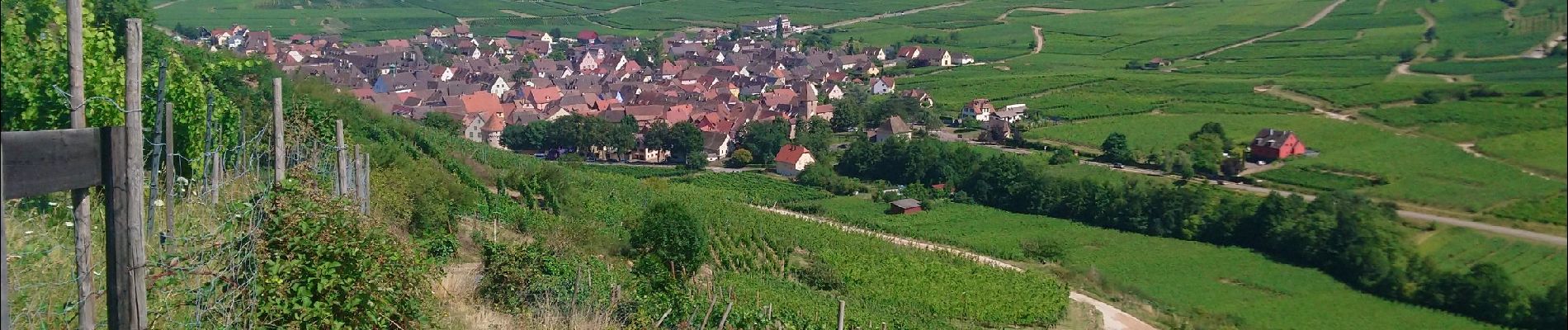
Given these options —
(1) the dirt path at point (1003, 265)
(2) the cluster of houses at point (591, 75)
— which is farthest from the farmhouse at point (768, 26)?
(1) the dirt path at point (1003, 265)

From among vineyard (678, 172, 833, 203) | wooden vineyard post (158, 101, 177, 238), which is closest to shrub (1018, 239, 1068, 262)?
vineyard (678, 172, 833, 203)

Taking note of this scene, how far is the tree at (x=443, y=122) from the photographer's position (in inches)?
923

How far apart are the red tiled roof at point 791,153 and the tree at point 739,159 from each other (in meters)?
0.60

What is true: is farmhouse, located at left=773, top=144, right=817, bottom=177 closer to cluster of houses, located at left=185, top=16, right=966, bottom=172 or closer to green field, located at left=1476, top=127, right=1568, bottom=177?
cluster of houses, located at left=185, top=16, right=966, bottom=172

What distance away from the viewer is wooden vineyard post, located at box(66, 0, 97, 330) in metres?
2.65

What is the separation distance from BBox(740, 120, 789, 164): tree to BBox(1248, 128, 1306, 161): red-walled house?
13721 millimetres

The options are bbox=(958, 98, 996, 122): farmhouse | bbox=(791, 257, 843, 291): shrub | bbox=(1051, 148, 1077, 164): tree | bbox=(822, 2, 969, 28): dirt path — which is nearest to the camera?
bbox=(791, 257, 843, 291): shrub

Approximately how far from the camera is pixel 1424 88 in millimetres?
4633

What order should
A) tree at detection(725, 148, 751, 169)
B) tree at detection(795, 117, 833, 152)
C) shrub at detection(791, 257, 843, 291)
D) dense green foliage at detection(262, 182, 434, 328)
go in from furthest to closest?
1. tree at detection(795, 117, 833, 152)
2. tree at detection(725, 148, 751, 169)
3. shrub at detection(791, 257, 843, 291)
4. dense green foliage at detection(262, 182, 434, 328)

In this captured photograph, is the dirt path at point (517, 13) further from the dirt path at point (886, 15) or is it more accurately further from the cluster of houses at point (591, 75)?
the dirt path at point (886, 15)

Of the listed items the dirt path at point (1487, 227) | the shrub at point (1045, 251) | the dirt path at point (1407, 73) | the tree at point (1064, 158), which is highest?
the dirt path at point (1407, 73)

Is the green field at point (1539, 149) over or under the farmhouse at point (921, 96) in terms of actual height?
over

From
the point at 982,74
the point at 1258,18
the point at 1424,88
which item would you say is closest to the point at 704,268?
the point at 1424,88

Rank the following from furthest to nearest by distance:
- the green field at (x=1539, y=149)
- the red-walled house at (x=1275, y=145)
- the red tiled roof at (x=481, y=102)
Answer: the red tiled roof at (x=481, y=102) → the red-walled house at (x=1275, y=145) → the green field at (x=1539, y=149)
